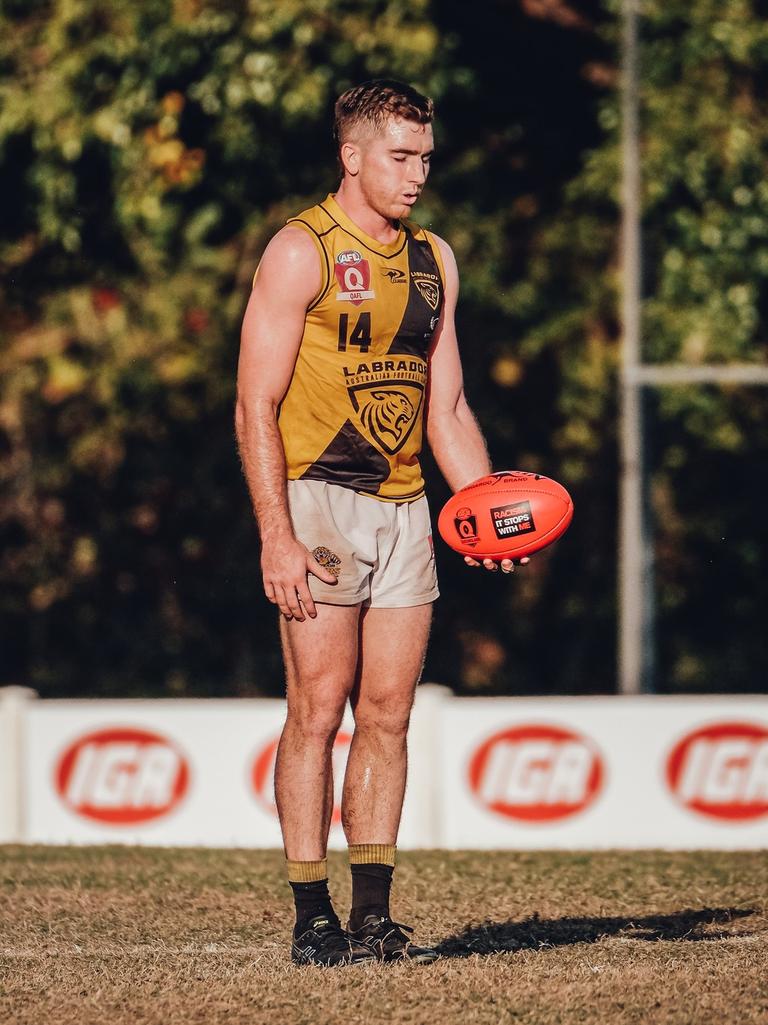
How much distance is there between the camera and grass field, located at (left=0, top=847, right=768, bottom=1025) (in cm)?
454

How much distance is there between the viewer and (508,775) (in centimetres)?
1150

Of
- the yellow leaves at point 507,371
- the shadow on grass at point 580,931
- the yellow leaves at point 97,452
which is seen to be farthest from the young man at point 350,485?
the yellow leaves at point 97,452

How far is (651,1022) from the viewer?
14.5ft

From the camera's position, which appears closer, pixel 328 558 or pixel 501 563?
pixel 328 558

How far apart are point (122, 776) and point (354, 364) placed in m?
7.26

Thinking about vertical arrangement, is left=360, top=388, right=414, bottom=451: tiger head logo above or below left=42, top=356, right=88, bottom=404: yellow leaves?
below

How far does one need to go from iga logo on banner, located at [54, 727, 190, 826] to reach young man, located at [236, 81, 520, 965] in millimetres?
6668

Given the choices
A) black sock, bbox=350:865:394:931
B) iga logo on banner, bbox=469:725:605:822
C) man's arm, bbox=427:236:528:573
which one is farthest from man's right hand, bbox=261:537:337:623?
iga logo on banner, bbox=469:725:605:822

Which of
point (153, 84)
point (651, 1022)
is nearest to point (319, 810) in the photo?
point (651, 1022)

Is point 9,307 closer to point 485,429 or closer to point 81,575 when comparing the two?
point 81,575

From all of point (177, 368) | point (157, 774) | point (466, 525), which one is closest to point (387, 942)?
point (466, 525)

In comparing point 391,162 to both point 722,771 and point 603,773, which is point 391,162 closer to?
point 603,773

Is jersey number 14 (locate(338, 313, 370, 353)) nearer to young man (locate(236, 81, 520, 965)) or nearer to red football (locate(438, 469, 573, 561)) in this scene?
young man (locate(236, 81, 520, 965))

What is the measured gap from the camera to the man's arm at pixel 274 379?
4.88m
